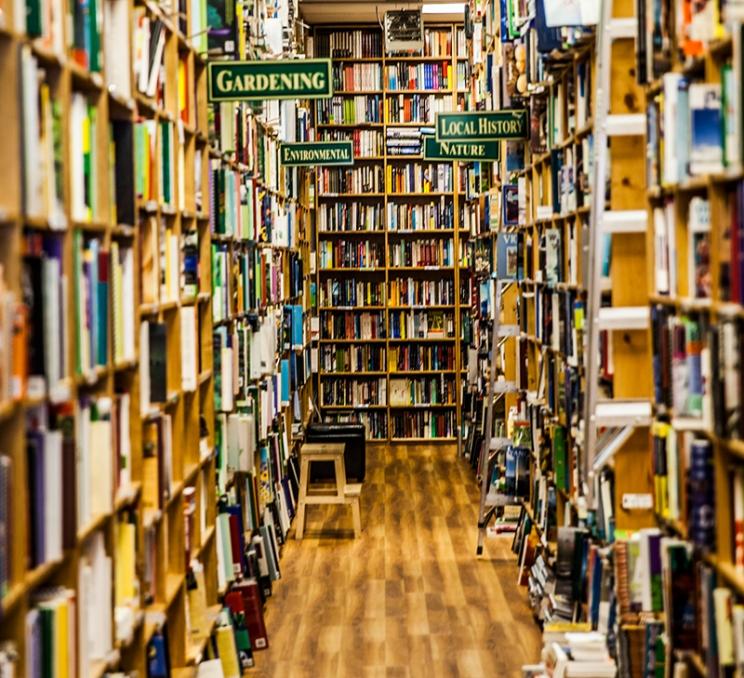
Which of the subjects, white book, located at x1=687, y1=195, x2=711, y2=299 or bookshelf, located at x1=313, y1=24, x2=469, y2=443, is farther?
bookshelf, located at x1=313, y1=24, x2=469, y2=443

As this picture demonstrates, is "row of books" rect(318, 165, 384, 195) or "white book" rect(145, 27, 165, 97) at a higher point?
"row of books" rect(318, 165, 384, 195)

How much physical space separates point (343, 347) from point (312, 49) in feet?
9.97

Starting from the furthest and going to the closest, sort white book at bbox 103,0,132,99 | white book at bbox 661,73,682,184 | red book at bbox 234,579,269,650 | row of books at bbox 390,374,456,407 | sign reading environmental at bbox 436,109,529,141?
row of books at bbox 390,374,456,407 < sign reading environmental at bbox 436,109,529,141 < red book at bbox 234,579,269,650 < white book at bbox 103,0,132,99 < white book at bbox 661,73,682,184

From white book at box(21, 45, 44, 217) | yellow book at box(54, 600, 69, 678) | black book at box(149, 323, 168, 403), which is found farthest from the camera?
black book at box(149, 323, 168, 403)

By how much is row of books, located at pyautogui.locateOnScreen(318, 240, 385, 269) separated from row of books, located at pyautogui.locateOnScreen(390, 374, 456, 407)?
1.25m

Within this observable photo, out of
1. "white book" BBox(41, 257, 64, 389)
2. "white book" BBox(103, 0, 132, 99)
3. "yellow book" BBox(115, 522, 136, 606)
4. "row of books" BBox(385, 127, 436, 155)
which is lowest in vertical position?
"yellow book" BBox(115, 522, 136, 606)

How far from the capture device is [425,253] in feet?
41.7

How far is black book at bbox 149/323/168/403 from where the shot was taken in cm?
408

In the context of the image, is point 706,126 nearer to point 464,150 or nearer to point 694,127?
point 694,127

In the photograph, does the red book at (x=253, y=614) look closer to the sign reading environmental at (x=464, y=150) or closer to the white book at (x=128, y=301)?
the white book at (x=128, y=301)

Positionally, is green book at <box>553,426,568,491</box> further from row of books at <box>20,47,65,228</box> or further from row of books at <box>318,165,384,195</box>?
row of books at <box>318,165,384,195</box>

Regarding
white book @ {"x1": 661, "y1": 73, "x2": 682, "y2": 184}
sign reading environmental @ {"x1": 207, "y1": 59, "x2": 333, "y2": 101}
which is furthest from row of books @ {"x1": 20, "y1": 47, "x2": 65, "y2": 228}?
sign reading environmental @ {"x1": 207, "y1": 59, "x2": 333, "y2": 101}

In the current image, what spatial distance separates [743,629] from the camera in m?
2.89

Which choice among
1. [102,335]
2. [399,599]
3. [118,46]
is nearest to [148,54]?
[118,46]
